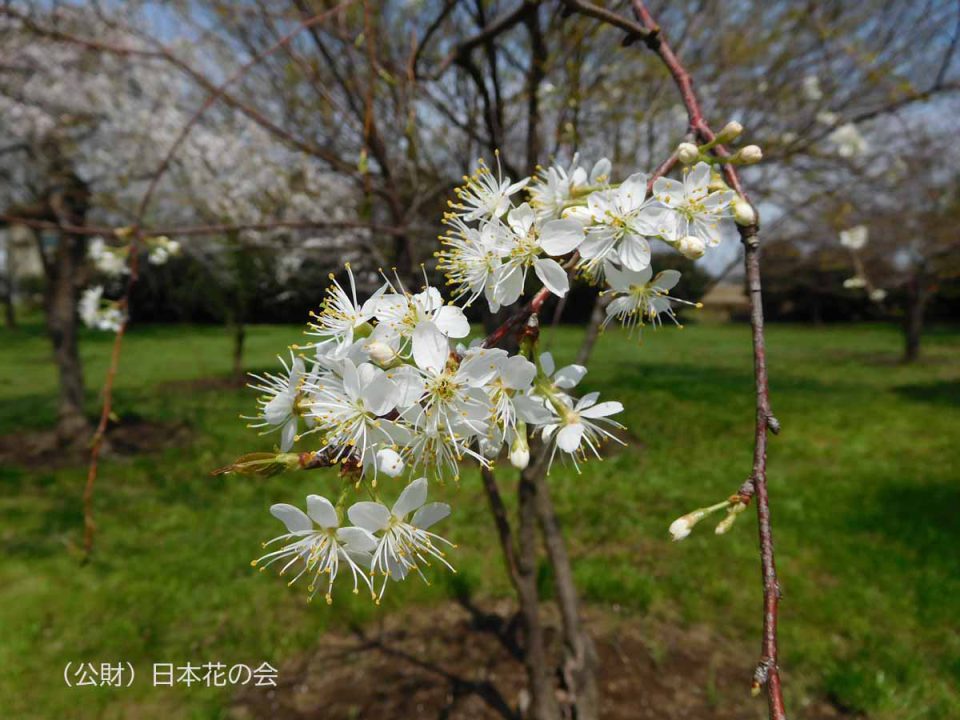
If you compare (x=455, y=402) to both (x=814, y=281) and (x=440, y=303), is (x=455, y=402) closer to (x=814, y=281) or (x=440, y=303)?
(x=440, y=303)

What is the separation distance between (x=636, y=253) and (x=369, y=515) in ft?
1.53

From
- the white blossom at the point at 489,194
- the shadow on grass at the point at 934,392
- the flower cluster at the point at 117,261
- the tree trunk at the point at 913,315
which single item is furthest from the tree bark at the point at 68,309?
the tree trunk at the point at 913,315

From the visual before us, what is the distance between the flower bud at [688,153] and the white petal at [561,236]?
204mm

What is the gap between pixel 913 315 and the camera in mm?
9812

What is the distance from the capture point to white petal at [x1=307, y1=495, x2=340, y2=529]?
2.56ft

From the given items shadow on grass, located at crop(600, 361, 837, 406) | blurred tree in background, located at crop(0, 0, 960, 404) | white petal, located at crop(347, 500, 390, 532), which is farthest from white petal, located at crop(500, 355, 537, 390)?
shadow on grass, located at crop(600, 361, 837, 406)

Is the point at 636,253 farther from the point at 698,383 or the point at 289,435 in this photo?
the point at 698,383

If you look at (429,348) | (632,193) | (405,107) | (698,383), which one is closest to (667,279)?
(632,193)

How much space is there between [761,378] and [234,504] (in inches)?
166

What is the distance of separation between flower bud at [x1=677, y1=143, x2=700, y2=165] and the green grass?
2147mm

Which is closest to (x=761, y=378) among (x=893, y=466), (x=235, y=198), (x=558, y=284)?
(x=558, y=284)

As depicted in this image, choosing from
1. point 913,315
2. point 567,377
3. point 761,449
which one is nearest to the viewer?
point 761,449

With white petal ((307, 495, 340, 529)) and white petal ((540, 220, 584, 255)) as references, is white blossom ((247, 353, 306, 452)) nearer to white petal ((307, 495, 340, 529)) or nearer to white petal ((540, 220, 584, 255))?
white petal ((307, 495, 340, 529))

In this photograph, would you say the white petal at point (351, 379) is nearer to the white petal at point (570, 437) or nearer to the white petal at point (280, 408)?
the white petal at point (280, 408)
